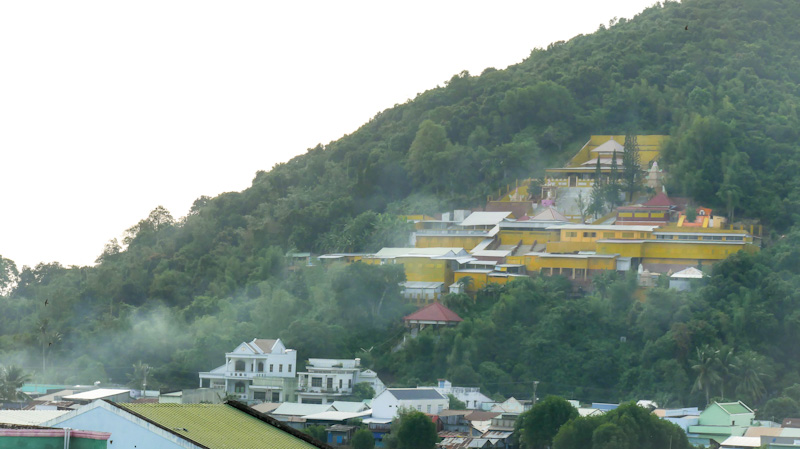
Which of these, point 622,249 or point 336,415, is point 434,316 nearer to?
point 622,249

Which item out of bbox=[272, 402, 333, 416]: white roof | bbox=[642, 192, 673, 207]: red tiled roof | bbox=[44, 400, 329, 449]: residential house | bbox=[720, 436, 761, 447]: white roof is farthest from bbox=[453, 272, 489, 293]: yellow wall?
bbox=[44, 400, 329, 449]: residential house

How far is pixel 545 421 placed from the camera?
4722 cm

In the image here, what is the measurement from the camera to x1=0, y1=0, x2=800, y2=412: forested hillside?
58.1m

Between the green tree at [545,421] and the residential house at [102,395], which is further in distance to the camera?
the residential house at [102,395]

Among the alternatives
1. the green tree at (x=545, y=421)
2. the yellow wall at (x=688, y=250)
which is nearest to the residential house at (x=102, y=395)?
the green tree at (x=545, y=421)

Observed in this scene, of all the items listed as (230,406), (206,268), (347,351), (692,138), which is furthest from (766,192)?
(230,406)

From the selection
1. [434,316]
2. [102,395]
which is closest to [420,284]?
[434,316]

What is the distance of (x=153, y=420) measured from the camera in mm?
15695

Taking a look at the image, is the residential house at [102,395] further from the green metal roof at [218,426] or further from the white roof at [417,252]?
the green metal roof at [218,426]

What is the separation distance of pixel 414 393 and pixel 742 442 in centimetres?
1252

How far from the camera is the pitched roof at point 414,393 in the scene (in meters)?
53.4

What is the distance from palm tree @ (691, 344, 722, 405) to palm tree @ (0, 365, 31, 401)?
82.2 ft

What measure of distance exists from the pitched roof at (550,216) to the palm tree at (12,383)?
24.5m

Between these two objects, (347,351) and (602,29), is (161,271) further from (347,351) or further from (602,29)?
(602,29)
